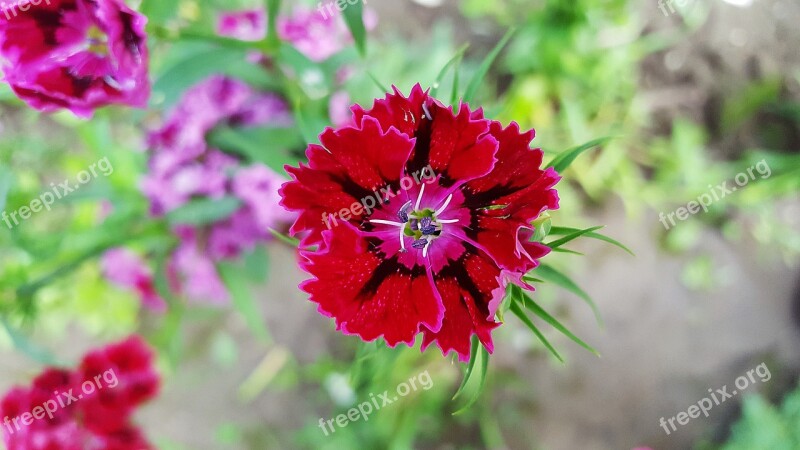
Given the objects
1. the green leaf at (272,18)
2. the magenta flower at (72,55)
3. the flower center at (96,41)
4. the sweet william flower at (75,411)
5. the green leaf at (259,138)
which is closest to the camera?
the magenta flower at (72,55)

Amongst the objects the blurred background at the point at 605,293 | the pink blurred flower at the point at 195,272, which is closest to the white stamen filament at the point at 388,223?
the pink blurred flower at the point at 195,272

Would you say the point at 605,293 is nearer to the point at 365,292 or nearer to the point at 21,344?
the point at 365,292

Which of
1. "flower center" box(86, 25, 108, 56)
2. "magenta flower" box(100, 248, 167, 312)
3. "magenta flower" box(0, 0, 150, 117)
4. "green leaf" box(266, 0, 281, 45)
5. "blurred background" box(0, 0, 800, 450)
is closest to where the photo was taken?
"magenta flower" box(0, 0, 150, 117)

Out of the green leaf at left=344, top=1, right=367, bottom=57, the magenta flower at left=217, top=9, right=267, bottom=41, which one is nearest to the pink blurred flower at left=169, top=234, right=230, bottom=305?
the magenta flower at left=217, top=9, right=267, bottom=41

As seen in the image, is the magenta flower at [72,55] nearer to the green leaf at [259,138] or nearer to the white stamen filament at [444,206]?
the green leaf at [259,138]

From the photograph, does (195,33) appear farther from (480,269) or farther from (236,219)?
(480,269)

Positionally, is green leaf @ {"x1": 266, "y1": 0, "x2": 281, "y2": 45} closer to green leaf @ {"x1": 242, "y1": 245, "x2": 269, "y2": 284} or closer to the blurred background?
green leaf @ {"x1": 242, "y1": 245, "x2": 269, "y2": 284}

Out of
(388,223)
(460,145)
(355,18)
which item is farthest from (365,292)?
(355,18)

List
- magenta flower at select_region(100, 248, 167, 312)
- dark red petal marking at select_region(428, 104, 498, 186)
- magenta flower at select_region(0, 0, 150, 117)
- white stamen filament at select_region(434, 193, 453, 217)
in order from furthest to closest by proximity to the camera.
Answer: magenta flower at select_region(100, 248, 167, 312) < magenta flower at select_region(0, 0, 150, 117) < white stamen filament at select_region(434, 193, 453, 217) < dark red petal marking at select_region(428, 104, 498, 186)
